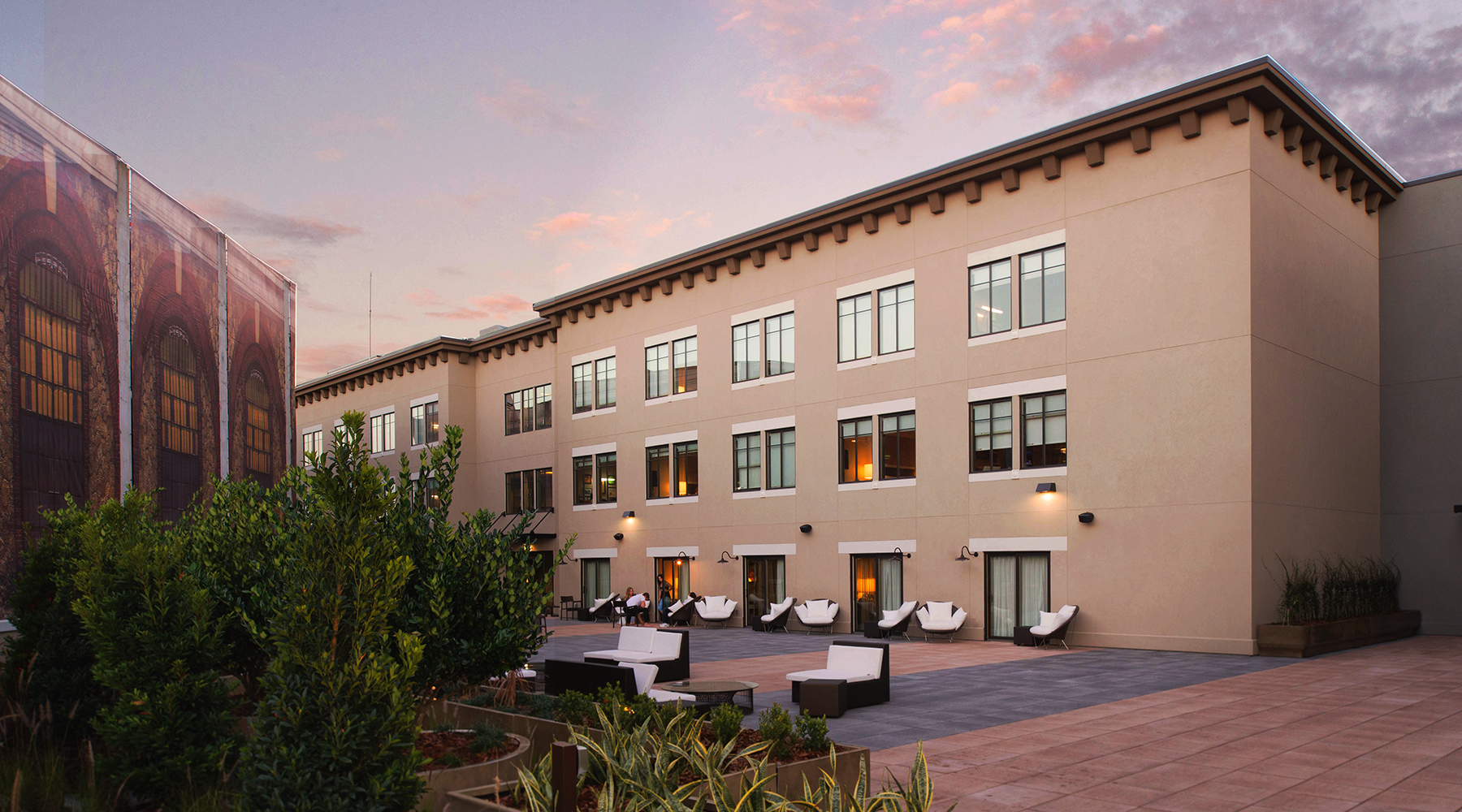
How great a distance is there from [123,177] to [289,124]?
4.69 metres

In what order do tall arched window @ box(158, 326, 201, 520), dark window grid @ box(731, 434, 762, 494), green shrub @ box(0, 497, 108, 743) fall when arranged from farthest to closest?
dark window grid @ box(731, 434, 762, 494), tall arched window @ box(158, 326, 201, 520), green shrub @ box(0, 497, 108, 743)

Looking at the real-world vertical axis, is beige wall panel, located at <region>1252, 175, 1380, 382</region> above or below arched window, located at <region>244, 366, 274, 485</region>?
above

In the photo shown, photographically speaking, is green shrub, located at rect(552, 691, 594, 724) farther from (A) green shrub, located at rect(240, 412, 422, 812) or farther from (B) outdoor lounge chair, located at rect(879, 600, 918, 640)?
(B) outdoor lounge chair, located at rect(879, 600, 918, 640)

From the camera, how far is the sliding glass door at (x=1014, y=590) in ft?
71.9

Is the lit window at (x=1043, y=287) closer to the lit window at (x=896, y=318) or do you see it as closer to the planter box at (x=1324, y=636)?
the lit window at (x=896, y=318)

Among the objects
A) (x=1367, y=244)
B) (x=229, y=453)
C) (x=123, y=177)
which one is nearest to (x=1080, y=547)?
(x=1367, y=244)

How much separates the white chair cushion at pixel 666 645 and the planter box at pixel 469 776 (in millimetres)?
7347

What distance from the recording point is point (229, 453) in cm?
1653

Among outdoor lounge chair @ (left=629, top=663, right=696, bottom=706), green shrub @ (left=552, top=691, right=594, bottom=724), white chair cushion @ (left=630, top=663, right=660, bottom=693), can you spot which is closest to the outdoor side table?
→ outdoor lounge chair @ (left=629, top=663, right=696, bottom=706)

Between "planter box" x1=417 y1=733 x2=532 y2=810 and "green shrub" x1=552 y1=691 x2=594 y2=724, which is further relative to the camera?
"green shrub" x1=552 y1=691 x2=594 y2=724

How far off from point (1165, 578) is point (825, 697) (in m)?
10.5

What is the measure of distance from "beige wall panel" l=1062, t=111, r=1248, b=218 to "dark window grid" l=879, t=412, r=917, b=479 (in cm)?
614

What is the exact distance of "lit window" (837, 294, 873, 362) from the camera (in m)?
25.7

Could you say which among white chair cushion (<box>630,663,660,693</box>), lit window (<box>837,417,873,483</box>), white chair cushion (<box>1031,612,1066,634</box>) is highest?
lit window (<box>837,417,873,483</box>)
